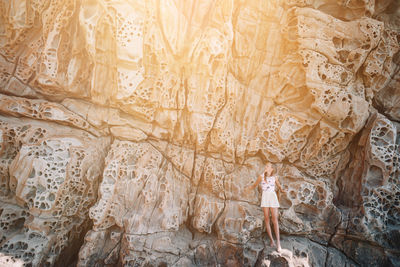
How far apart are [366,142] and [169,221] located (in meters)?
4.37

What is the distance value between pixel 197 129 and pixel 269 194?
75.1 inches

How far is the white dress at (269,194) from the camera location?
4.68m

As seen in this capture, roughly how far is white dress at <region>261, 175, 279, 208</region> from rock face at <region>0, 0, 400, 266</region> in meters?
0.42

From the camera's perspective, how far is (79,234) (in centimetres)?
496

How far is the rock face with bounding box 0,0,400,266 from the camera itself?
15.3 feet

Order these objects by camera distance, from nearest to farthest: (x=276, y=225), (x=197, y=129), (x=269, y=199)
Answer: (x=276, y=225) → (x=269, y=199) → (x=197, y=129)

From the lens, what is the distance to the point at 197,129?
5180 millimetres

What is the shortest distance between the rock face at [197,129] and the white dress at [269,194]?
0.42m

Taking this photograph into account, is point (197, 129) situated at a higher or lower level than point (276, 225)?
higher

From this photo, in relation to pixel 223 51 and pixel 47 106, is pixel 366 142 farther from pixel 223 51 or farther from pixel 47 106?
pixel 47 106

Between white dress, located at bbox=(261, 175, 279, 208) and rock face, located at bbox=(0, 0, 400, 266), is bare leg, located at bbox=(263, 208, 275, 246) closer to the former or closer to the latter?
white dress, located at bbox=(261, 175, 279, 208)

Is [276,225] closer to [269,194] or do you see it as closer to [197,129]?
[269,194]

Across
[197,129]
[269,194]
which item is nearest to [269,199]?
[269,194]

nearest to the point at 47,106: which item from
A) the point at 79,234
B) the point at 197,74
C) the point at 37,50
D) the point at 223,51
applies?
the point at 37,50
